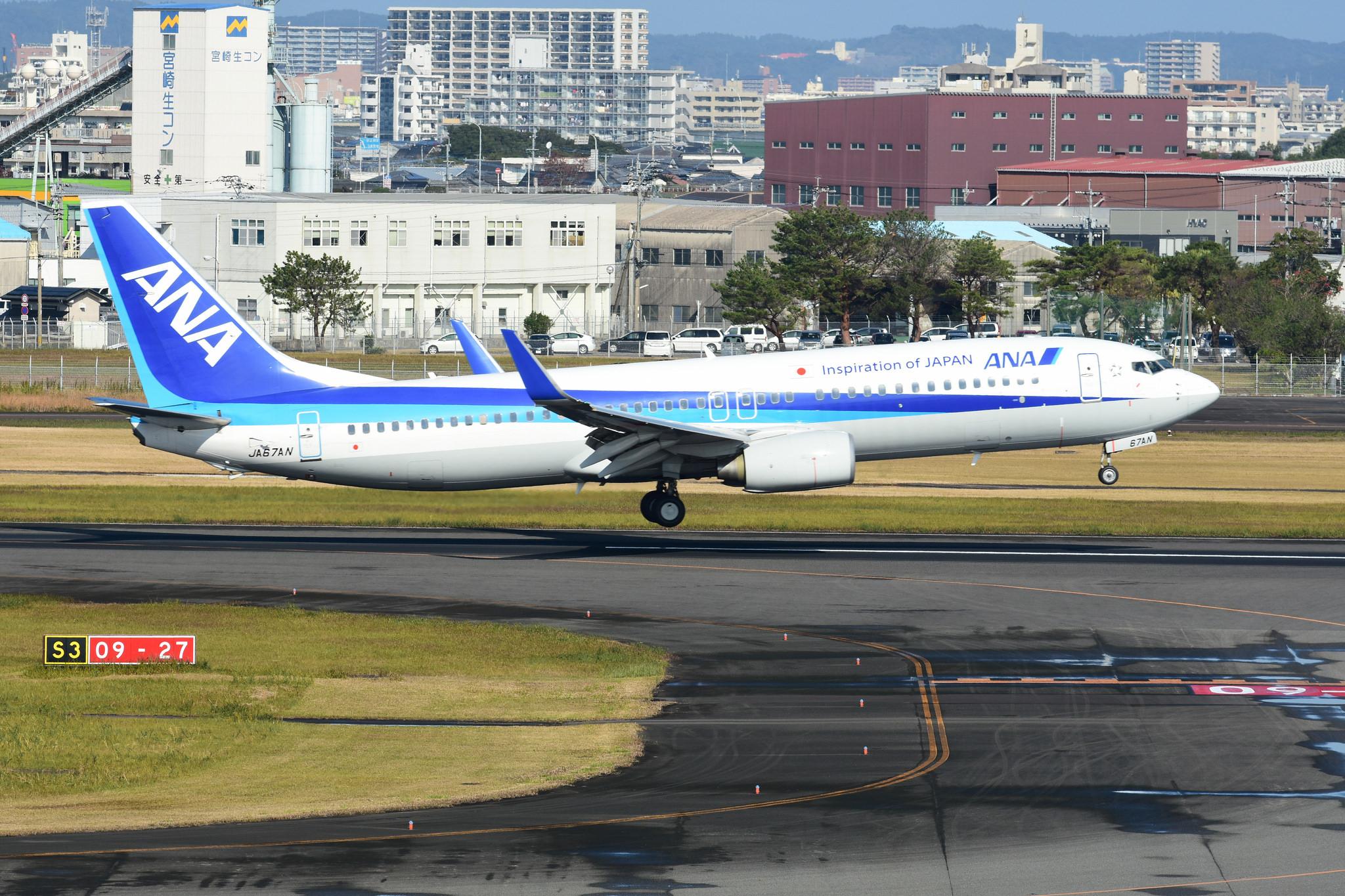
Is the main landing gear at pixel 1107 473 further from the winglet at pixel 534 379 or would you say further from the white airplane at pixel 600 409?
the winglet at pixel 534 379

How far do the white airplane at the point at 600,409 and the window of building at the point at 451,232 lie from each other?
317ft

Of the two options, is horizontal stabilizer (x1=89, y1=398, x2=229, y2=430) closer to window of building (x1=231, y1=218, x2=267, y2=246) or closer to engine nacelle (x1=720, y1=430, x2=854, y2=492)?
engine nacelle (x1=720, y1=430, x2=854, y2=492)

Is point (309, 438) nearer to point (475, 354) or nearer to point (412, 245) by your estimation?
point (475, 354)

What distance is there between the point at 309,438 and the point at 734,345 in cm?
9336

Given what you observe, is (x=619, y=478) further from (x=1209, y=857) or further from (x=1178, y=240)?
(x=1178, y=240)

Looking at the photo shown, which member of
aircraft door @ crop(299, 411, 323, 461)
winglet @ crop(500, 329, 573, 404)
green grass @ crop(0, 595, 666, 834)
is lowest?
green grass @ crop(0, 595, 666, 834)

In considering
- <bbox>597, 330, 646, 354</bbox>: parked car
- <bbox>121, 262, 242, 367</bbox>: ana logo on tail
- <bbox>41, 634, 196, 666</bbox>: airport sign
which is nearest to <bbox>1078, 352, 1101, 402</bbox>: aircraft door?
<bbox>121, 262, 242, 367</bbox>: ana logo on tail

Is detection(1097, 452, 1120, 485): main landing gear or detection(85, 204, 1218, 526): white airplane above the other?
detection(85, 204, 1218, 526): white airplane

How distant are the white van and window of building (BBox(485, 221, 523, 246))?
66.1ft

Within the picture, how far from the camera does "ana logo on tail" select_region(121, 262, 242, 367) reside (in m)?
45.7

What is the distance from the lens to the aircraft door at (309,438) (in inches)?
1827

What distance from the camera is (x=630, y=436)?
1831 inches

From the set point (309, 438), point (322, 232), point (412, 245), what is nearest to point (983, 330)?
point (412, 245)

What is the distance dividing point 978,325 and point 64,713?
121736 millimetres
